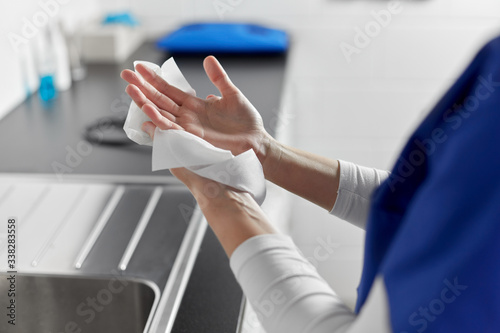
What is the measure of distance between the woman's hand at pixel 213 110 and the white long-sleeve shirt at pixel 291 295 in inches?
11.4

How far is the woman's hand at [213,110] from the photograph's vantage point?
1.00 m

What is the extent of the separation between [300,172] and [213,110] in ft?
0.58

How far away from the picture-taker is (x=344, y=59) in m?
2.33

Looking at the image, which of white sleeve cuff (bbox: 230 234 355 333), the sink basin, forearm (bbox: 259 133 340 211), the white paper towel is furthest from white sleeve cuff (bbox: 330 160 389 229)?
the sink basin

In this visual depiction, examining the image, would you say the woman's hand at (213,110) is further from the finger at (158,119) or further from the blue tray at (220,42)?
the blue tray at (220,42)

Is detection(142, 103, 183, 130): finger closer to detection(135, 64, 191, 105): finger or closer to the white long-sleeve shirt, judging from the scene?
detection(135, 64, 191, 105): finger

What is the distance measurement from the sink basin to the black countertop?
0.43 ft

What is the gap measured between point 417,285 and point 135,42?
1.84 m

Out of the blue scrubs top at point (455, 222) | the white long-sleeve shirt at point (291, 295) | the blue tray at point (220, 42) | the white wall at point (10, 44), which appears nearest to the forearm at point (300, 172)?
the white long-sleeve shirt at point (291, 295)

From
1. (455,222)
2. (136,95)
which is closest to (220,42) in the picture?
(136,95)

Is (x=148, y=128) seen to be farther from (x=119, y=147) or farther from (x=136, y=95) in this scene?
(x=119, y=147)

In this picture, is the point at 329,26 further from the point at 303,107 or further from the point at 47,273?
the point at 47,273

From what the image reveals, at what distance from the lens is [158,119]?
93cm

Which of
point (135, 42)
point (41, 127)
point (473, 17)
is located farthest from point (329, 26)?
point (41, 127)
